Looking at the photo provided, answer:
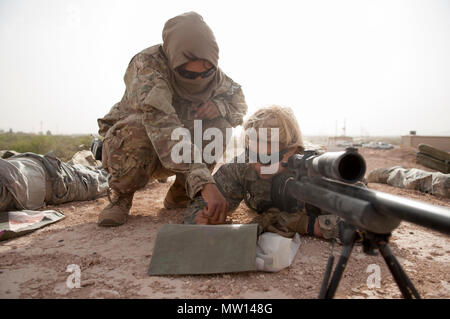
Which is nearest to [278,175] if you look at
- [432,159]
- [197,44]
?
[197,44]

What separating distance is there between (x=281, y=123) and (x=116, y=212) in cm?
183

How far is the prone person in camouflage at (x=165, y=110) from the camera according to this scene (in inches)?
99.5

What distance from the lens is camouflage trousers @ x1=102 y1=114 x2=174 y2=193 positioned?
2965 mm

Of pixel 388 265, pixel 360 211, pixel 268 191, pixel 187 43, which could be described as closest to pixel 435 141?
pixel 268 191

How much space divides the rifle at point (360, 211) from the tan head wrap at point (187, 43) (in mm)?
1697

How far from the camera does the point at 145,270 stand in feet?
6.44

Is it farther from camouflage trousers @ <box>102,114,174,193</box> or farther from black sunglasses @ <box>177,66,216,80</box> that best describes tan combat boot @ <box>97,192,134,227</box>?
black sunglasses @ <box>177,66,216,80</box>

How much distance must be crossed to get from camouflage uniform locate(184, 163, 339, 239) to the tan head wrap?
1046 mm

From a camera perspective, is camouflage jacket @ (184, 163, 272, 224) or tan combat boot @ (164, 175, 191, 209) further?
tan combat boot @ (164, 175, 191, 209)

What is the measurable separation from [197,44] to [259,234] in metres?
1.79

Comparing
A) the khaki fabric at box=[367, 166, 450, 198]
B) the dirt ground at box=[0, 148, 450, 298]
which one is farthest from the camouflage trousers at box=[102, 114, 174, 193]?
the khaki fabric at box=[367, 166, 450, 198]

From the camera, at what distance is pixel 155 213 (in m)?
3.49
